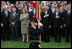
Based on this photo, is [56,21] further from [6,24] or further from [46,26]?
[6,24]

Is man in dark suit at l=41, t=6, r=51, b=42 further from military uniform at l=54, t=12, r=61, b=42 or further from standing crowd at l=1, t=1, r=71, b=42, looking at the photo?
military uniform at l=54, t=12, r=61, b=42

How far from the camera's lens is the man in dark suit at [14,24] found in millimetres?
14566

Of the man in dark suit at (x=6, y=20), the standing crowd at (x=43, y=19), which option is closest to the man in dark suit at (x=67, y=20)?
the standing crowd at (x=43, y=19)

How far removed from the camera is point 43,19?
1427 cm

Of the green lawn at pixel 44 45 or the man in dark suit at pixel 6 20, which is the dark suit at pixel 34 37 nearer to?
the green lawn at pixel 44 45

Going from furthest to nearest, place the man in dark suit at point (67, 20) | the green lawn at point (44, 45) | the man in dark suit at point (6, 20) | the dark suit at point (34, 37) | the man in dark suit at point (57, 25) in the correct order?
the man in dark suit at point (6, 20), the man in dark suit at point (57, 25), the man in dark suit at point (67, 20), the green lawn at point (44, 45), the dark suit at point (34, 37)

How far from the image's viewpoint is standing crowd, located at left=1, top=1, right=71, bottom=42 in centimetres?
1394

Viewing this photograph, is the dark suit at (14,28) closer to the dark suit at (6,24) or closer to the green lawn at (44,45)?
the dark suit at (6,24)

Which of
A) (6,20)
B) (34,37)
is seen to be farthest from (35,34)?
(6,20)

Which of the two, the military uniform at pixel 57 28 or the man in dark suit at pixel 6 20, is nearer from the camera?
the military uniform at pixel 57 28

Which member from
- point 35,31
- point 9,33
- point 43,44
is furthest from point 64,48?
point 9,33

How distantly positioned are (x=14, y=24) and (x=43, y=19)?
147 centimetres

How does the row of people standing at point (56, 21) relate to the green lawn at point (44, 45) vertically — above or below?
above

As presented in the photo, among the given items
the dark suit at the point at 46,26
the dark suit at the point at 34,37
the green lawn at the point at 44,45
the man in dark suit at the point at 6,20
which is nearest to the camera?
the dark suit at the point at 34,37
